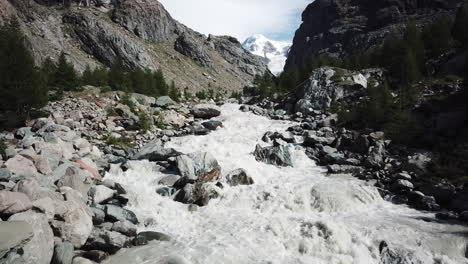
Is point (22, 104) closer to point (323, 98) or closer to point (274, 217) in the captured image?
point (274, 217)

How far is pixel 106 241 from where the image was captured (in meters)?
13.5

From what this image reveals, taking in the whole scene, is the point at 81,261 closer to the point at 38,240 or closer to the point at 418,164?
the point at 38,240

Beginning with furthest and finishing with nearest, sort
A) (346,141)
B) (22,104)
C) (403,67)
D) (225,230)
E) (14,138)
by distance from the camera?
(403,67) < (346,141) < (22,104) < (14,138) < (225,230)

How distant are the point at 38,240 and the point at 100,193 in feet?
19.3

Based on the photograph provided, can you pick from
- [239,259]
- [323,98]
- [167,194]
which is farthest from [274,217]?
[323,98]

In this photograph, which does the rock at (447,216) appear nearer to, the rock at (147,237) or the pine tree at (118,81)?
the rock at (147,237)

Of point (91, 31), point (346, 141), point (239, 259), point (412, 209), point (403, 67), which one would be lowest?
point (239, 259)

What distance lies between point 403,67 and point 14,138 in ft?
139

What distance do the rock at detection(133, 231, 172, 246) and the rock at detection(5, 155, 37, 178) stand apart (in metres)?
6.26

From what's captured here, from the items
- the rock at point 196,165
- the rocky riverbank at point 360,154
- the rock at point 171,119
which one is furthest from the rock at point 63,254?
the rock at point 171,119

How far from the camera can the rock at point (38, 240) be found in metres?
11.0

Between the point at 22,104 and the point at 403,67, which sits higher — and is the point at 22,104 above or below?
below

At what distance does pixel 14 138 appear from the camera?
2259 centimetres

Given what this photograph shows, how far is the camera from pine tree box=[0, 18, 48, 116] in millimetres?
23844
